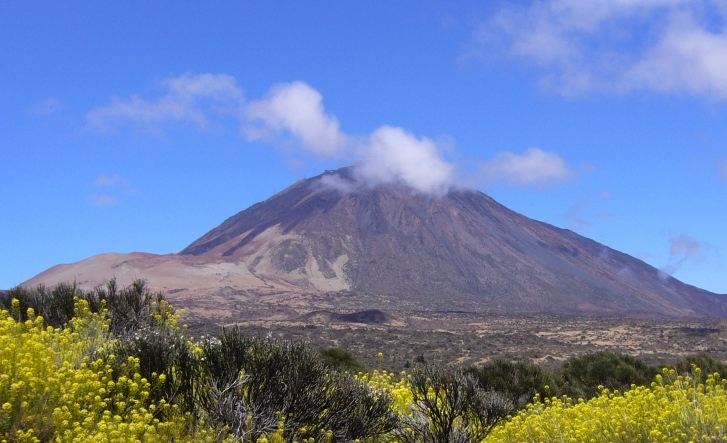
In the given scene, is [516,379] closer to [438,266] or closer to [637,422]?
[637,422]

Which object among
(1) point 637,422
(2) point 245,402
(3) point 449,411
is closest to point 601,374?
(3) point 449,411

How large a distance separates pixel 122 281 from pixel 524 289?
88122mm

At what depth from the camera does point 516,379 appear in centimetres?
1772

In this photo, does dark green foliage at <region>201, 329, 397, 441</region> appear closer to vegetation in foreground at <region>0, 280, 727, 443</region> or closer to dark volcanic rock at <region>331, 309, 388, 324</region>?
vegetation in foreground at <region>0, 280, 727, 443</region>

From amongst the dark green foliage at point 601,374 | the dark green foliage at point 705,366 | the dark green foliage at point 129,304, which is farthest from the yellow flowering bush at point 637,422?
the dark green foliage at point 705,366

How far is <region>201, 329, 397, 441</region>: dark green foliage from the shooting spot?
7580mm

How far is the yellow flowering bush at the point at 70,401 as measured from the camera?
6152 millimetres

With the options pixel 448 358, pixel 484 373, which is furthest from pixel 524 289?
pixel 484 373

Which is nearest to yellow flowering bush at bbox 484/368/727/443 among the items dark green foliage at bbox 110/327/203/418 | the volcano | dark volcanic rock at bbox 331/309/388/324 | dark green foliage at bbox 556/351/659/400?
dark green foliage at bbox 110/327/203/418

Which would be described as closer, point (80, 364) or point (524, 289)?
point (80, 364)

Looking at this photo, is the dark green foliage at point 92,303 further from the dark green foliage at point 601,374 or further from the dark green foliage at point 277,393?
the dark green foliage at point 601,374

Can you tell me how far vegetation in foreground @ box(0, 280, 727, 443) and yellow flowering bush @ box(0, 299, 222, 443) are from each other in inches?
0.6

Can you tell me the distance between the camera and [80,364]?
7945 mm

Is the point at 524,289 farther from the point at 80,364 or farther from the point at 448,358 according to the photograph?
the point at 80,364
